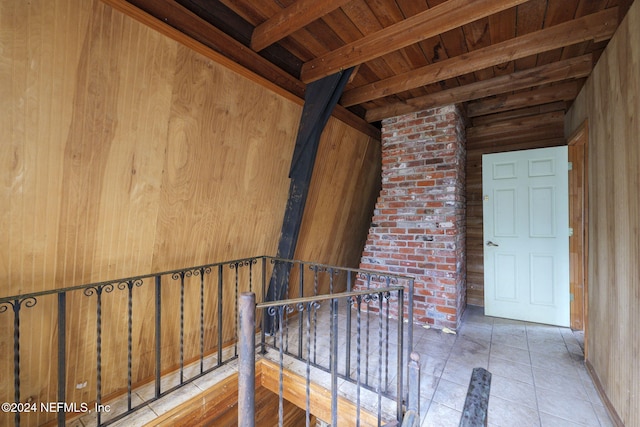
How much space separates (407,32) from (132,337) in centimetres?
286

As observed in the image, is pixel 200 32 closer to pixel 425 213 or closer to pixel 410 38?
pixel 410 38

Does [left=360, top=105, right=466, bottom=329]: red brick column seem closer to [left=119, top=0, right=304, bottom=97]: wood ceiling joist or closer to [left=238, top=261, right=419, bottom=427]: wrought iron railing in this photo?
[left=238, top=261, right=419, bottom=427]: wrought iron railing

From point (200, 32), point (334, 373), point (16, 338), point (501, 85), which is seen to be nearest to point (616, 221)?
point (501, 85)

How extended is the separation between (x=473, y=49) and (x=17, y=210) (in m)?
3.14

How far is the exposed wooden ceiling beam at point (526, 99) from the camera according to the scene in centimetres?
264

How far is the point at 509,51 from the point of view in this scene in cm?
203

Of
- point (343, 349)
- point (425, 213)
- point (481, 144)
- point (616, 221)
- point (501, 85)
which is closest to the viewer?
point (616, 221)

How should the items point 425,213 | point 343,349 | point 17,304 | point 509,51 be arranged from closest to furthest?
point 17,304 < point 509,51 < point 343,349 < point 425,213

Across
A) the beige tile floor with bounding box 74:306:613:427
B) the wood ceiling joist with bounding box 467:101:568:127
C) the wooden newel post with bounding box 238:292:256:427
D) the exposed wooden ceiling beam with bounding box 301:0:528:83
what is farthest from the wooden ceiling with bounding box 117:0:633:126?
the beige tile floor with bounding box 74:306:613:427

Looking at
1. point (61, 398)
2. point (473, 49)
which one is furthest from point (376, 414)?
point (473, 49)

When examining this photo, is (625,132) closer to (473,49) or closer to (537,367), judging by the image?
(473,49)

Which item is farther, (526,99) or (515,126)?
(515,126)

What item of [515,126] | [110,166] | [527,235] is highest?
[515,126]

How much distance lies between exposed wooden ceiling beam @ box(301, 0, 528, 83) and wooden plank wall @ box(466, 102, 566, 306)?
7.21 feet
